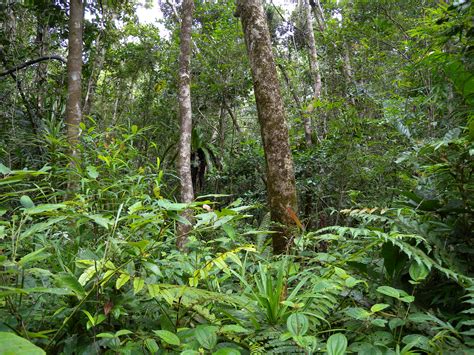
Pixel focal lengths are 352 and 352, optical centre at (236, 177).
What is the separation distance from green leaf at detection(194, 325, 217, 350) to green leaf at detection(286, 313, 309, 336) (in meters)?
0.28

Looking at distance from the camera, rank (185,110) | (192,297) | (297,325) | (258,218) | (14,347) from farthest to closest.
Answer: (258,218) → (185,110) → (192,297) → (297,325) → (14,347)

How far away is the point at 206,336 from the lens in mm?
1280

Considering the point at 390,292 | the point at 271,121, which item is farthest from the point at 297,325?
the point at 271,121

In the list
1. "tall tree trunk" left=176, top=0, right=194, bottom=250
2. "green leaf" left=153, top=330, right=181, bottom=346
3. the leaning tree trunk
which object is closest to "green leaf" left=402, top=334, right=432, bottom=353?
"green leaf" left=153, top=330, right=181, bottom=346

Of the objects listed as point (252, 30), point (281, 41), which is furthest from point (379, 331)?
point (281, 41)

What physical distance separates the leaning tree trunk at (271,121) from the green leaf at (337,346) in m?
1.74

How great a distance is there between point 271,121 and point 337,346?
98.2 inches

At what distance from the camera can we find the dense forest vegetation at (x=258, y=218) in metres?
1.35

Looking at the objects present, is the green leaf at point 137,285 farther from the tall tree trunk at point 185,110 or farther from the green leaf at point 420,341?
the tall tree trunk at point 185,110

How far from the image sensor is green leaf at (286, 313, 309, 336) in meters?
1.30

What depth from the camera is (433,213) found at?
7.00ft

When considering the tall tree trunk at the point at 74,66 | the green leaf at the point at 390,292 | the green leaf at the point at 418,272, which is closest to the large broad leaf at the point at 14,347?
the green leaf at the point at 390,292

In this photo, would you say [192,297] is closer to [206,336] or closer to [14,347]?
[206,336]

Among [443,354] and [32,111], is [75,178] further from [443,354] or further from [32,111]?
[32,111]
